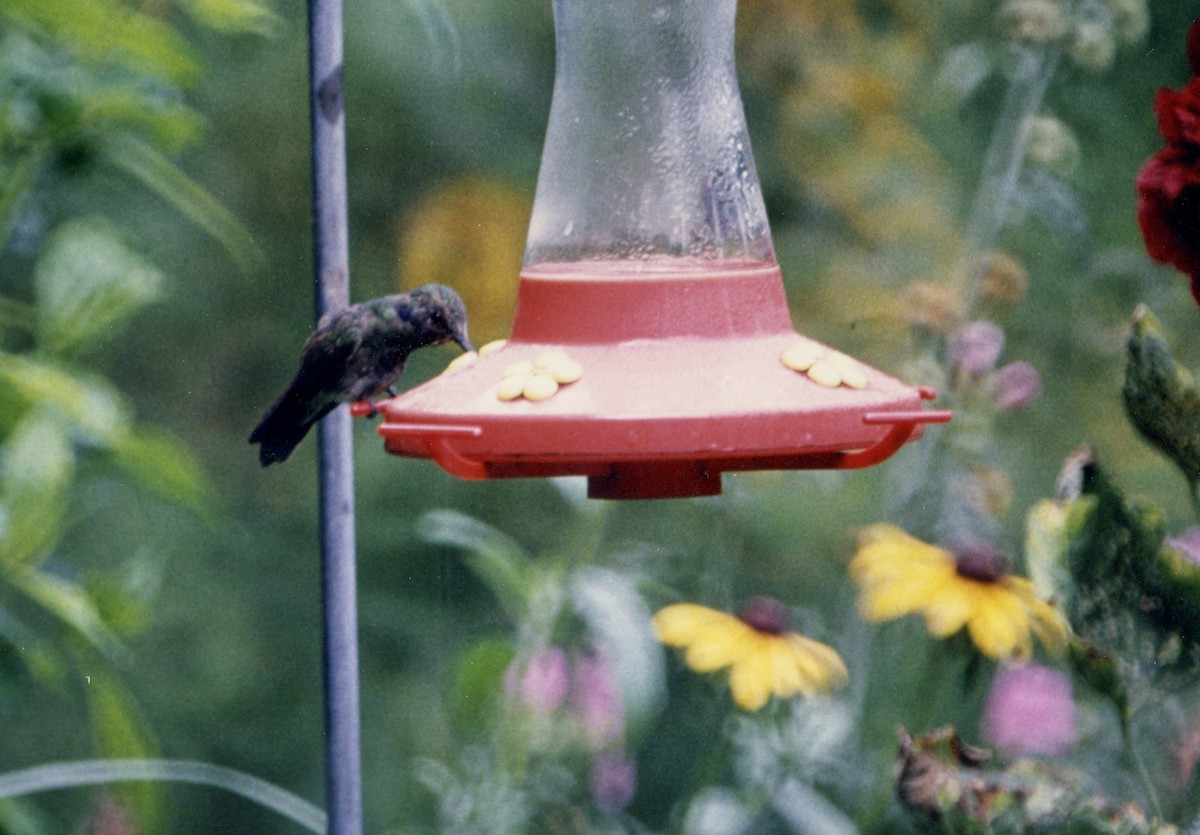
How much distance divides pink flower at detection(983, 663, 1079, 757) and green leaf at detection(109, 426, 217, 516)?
1.17 meters

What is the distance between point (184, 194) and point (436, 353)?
1.44 ft

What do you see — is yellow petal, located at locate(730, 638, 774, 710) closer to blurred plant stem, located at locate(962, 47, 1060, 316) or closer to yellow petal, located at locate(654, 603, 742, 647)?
yellow petal, located at locate(654, 603, 742, 647)

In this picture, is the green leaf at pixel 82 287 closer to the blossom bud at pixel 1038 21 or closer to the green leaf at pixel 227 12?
the green leaf at pixel 227 12

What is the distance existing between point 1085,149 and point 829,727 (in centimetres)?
96

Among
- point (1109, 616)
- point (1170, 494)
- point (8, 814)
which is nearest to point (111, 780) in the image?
point (8, 814)

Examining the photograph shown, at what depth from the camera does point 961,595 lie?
203cm

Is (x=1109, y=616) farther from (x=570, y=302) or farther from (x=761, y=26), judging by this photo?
(x=761, y=26)

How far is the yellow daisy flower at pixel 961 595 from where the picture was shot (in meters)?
2.00

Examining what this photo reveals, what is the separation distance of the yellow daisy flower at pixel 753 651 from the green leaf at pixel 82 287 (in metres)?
0.85

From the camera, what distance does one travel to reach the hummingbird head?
1620 millimetres

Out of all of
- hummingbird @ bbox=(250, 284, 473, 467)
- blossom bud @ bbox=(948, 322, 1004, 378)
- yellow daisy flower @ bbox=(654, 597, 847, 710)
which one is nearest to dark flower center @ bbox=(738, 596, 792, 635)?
yellow daisy flower @ bbox=(654, 597, 847, 710)

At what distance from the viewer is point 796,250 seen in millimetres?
2404

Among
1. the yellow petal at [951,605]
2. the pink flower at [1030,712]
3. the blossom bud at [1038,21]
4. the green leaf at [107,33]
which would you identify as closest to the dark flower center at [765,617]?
the yellow petal at [951,605]

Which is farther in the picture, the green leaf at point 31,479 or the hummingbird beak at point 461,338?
the green leaf at point 31,479
